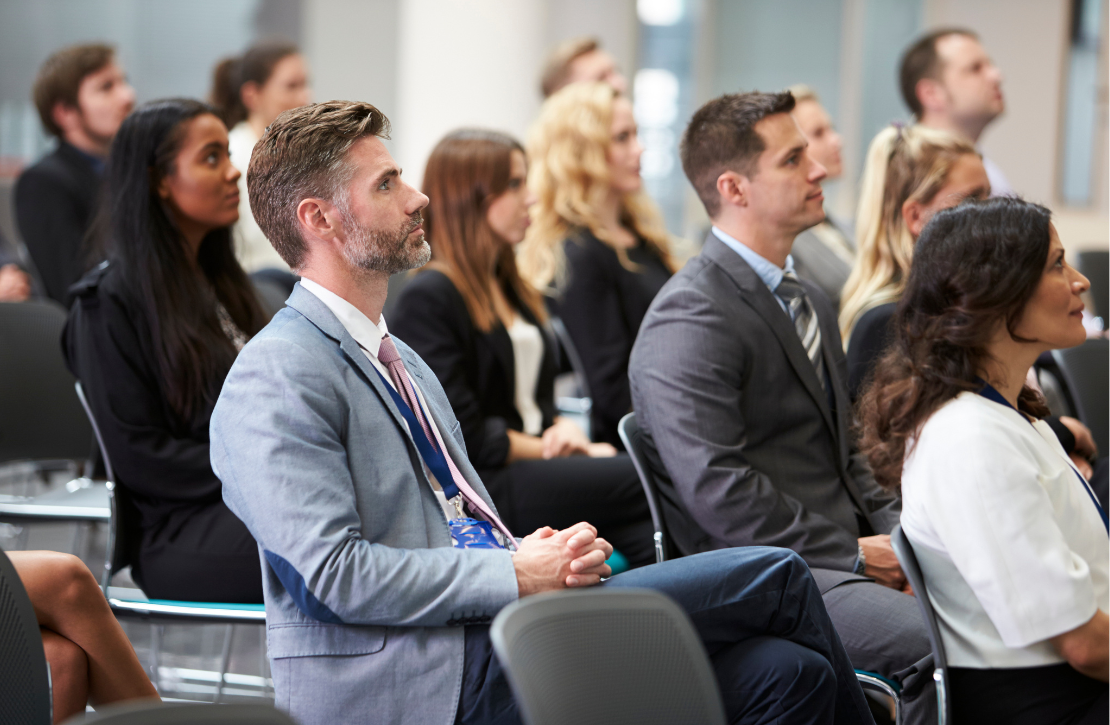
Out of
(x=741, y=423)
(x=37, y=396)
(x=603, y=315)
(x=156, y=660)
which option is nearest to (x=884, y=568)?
(x=741, y=423)

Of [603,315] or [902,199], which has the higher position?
[902,199]

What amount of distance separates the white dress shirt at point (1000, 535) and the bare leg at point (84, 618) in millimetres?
→ 1312

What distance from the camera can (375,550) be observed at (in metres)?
1.52

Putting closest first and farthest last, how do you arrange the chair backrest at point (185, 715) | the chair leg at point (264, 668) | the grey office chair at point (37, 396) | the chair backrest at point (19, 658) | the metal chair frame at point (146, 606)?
the chair backrest at point (185, 715), the chair backrest at point (19, 658), the metal chair frame at point (146, 606), the chair leg at point (264, 668), the grey office chair at point (37, 396)

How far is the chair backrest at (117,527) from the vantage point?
2.21 metres

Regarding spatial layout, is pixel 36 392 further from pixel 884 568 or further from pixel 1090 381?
→ pixel 1090 381

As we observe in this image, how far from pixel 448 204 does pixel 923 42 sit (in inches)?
95.1

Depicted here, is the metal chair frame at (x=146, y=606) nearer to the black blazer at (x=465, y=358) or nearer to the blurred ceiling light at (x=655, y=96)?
the black blazer at (x=465, y=358)

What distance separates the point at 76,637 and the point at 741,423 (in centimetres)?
127

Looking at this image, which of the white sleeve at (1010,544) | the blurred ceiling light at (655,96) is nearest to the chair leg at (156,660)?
the white sleeve at (1010,544)

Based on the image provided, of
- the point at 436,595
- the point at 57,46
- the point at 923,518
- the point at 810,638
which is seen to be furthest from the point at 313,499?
the point at 57,46

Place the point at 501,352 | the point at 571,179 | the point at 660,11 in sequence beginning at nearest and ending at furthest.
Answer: the point at 501,352, the point at 571,179, the point at 660,11

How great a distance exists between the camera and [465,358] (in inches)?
113

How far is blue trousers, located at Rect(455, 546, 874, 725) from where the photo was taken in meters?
1.56
